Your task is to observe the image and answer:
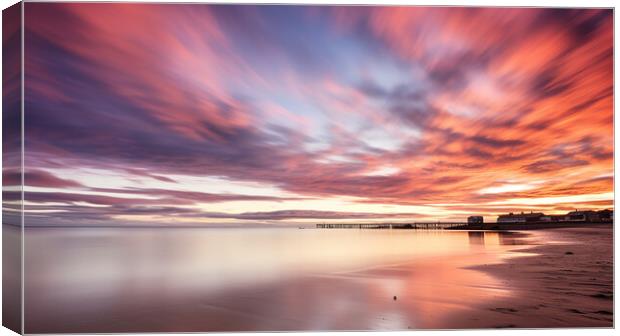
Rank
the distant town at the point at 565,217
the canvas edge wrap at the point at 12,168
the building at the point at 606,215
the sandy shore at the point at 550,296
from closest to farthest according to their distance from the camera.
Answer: the canvas edge wrap at the point at 12,168
the sandy shore at the point at 550,296
the building at the point at 606,215
the distant town at the point at 565,217

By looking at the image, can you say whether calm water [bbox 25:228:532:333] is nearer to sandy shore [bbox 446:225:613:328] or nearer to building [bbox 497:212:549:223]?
sandy shore [bbox 446:225:613:328]

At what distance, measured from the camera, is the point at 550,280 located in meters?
5.94

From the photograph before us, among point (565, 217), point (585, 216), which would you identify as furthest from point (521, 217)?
point (585, 216)

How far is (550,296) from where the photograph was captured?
5.38 meters

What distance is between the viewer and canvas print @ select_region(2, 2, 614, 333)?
5023mm

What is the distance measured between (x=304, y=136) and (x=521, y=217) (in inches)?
128

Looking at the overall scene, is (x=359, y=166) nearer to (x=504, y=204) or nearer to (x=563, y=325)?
(x=504, y=204)

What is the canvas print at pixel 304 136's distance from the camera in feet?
16.5

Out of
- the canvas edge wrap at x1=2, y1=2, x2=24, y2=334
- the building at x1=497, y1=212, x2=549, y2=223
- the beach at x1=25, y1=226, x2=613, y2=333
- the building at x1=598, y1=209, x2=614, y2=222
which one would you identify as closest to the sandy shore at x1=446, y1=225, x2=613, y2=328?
the beach at x1=25, y1=226, x2=613, y2=333

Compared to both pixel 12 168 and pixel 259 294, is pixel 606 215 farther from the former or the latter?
pixel 12 168

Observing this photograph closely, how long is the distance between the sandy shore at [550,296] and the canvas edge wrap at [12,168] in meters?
4.22

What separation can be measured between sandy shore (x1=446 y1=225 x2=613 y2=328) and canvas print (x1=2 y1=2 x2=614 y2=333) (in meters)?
0.03

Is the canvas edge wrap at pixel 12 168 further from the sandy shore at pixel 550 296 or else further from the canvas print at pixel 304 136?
the sandy shore at pixel 550 296

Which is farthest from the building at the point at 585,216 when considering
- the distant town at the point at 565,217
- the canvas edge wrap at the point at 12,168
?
the canvas edge wrap at the point at 12,168
